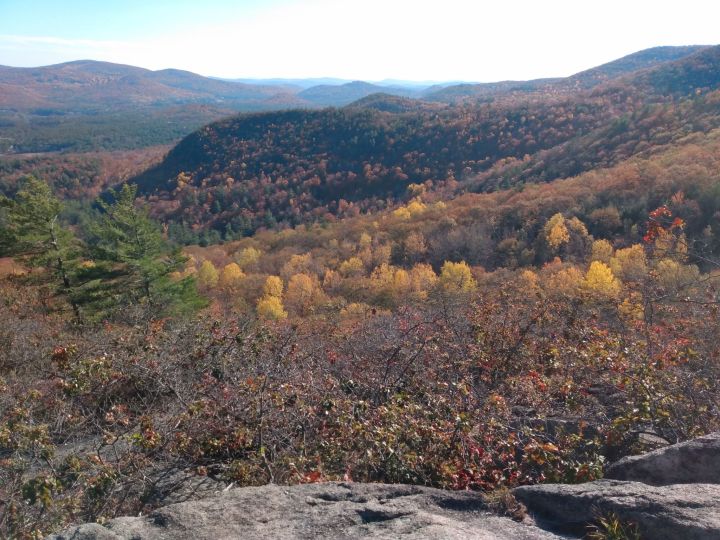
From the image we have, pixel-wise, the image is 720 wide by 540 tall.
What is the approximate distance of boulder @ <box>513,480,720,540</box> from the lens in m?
3.14

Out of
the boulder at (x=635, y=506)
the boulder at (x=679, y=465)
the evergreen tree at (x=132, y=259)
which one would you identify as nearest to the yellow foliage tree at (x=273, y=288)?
the evergreen tree at (x=132, y=259)

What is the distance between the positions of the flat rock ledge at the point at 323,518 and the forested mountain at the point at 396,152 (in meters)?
66.5

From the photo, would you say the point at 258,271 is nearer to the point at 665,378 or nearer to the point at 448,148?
the point at 665,378

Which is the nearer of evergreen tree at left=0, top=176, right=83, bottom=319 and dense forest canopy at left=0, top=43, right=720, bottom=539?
dense forest canopy at left=0, top=43, right=720, bottom=539

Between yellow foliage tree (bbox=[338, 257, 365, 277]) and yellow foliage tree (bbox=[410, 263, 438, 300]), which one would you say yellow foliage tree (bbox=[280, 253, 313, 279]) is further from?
yellow foliage tree (bbox=[410, 263, 438, 300])

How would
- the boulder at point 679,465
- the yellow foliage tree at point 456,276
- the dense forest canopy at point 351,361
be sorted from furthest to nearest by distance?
the yellow foliage tree at point 456,276 < the dense forest canopy at point 351,361 < the boulder at point 679,465

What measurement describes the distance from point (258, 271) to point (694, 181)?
36.4 m

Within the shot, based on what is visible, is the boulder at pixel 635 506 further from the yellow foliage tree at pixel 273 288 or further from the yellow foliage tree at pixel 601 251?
the yellow foliage tree at pixel 273 288

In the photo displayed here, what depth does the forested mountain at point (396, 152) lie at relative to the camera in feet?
252

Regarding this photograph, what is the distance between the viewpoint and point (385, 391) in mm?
6500

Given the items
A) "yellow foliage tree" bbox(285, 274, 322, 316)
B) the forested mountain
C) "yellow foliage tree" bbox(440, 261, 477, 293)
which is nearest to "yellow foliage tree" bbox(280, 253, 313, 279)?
"yellow foliage tree" bbox(285, 274, 322, 316)

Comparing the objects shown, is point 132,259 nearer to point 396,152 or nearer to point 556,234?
point 556,234

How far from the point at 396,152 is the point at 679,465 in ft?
354

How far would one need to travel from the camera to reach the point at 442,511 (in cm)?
370
